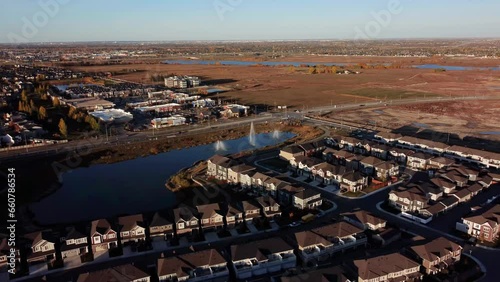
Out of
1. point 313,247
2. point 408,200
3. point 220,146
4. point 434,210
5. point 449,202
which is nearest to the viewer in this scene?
point 313,247

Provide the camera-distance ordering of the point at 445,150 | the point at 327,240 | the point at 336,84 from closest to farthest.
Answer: the point at 327,240 → the point at 445,150 → the point at 336,84

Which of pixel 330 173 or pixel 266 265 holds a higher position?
pixel 330 173

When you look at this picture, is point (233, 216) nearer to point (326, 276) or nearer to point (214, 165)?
point (326, 276)

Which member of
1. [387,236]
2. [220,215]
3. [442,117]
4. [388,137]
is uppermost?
[388,137]

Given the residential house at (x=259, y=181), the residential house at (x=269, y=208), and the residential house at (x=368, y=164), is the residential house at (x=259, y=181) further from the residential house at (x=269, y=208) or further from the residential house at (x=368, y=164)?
the residential house at (x=368, y=164)

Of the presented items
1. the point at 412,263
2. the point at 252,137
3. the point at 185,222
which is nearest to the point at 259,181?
the point at 185,222

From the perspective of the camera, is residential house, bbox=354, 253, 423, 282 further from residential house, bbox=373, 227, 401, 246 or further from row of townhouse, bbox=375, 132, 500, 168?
row of townhouse, bbox=375, 132, 500, 168

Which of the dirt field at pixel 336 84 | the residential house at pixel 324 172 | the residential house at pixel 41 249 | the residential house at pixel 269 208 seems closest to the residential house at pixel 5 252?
the residential house at pixel 41 249

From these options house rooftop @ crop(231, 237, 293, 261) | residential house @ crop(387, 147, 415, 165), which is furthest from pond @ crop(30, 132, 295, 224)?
residential house @ crop(387, 147, 415, 165)
